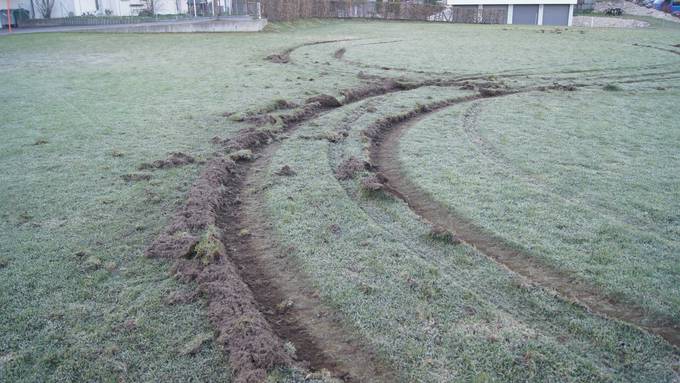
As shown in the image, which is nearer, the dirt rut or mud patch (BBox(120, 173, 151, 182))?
the dirt rut

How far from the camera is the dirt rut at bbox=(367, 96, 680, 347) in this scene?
316 cm

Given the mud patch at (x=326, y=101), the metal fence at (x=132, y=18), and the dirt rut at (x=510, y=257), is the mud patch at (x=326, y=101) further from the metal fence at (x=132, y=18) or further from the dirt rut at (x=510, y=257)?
the metal fence at (x=132, y=18)

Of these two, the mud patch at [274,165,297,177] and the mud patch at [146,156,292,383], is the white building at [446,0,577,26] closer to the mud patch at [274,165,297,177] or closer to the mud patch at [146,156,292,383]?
the mud patch at [274,165,297,177]

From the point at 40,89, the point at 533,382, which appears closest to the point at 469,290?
the point at 533,382

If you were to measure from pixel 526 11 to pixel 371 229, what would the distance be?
4838 centimetres

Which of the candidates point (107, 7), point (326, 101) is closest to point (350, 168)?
point (326, 101)

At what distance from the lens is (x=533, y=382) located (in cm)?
261

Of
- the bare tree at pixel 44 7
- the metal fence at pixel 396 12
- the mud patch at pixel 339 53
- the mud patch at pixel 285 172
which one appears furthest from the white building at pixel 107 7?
the mud patch at pixel 285 172

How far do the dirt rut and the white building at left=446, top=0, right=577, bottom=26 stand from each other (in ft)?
135

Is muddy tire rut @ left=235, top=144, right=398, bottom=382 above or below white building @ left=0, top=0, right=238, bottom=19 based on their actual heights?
below

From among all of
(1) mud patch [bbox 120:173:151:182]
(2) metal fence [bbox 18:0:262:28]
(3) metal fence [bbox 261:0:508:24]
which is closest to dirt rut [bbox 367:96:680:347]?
(1) mud patch [bbox 120:173:151:182]

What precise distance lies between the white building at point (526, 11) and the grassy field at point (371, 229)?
36.4 meters

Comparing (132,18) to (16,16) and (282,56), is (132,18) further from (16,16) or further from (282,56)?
(282,56)

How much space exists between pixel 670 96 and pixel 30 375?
37.7ft
